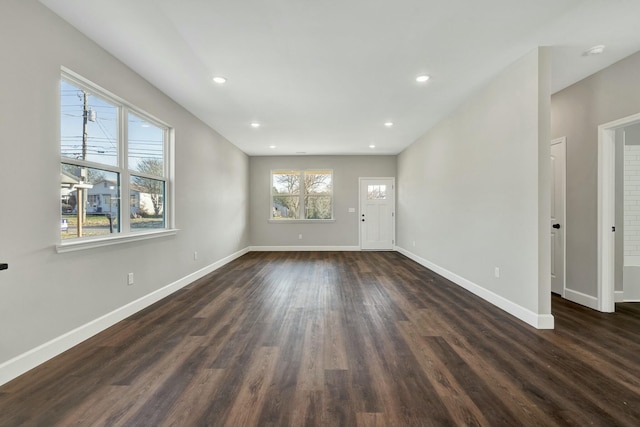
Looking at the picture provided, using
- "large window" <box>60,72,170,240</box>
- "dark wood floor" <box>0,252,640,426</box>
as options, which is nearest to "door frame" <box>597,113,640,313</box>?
"dark wood floor" <box>0,252,640,426</box>

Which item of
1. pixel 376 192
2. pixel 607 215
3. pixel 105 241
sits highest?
pixel 376 192

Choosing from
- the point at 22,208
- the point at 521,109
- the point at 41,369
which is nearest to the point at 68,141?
the point at 22,208

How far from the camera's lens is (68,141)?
7.71 ft

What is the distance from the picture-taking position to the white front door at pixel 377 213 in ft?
25.2

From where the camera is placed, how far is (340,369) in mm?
1951

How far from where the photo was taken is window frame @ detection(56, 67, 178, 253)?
2.35 metres

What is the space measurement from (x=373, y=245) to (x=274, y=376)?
6050mm

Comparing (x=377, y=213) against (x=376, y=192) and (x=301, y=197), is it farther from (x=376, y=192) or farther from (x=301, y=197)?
(x=301, y=197)

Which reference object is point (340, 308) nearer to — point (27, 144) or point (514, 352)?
point (514, 352)

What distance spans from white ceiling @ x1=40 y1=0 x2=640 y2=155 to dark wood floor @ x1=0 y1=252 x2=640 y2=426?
2.60 meters

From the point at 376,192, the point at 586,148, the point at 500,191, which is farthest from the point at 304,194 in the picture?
the point at 586,148

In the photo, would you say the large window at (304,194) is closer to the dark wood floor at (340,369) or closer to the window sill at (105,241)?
the window sill at (105,241)

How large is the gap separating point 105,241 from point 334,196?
5.66 meters

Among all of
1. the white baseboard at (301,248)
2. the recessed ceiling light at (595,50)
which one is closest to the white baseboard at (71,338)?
the white baseboard at (301,248)
